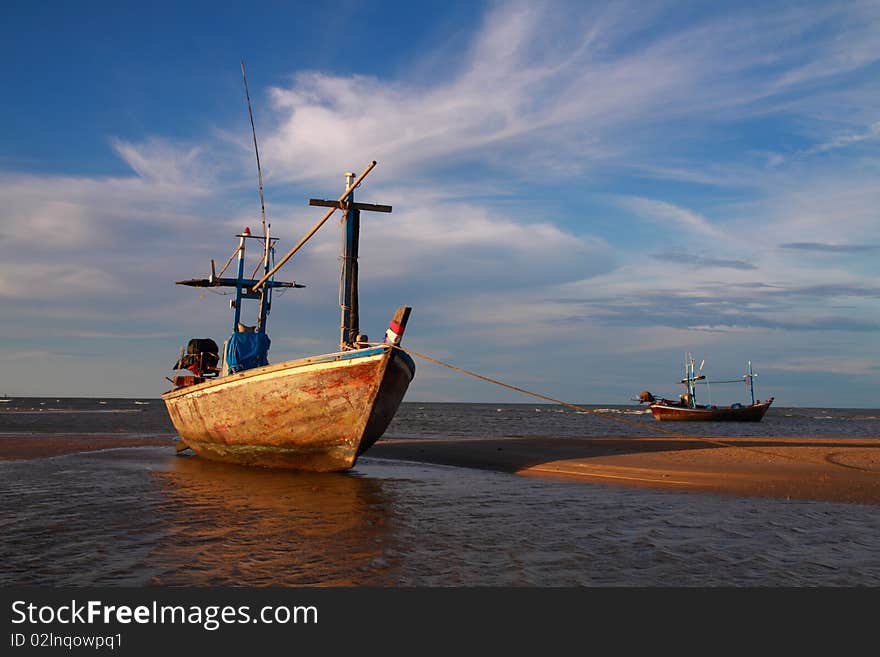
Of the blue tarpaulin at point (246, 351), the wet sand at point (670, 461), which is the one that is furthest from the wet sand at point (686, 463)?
the blue tarpaulin at point (246, 351)

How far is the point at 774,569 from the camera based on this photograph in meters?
6.91

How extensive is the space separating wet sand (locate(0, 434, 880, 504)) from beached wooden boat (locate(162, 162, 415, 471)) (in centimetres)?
457

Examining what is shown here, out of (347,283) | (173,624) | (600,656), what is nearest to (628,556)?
(600,656)

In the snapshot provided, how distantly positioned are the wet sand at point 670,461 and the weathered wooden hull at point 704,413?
138ft

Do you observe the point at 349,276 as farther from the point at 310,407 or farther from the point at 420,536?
the point at 420,536

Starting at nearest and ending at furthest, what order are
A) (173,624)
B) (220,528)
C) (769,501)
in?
(173,624) < (220,528) < (769,501)

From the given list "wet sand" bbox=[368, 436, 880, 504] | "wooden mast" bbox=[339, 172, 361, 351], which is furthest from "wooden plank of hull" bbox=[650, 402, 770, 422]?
"wooden mast" bbox=[339, 172, 361, 351]

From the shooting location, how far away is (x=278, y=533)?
8.67 meters

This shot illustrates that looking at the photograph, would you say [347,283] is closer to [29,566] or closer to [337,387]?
[337,387]

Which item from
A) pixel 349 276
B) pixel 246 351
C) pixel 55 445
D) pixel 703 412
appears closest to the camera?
pixel 349 276

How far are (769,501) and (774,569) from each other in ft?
16.8

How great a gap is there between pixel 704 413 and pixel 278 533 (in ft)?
203

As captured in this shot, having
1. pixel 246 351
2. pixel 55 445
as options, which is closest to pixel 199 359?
pixel 246 351

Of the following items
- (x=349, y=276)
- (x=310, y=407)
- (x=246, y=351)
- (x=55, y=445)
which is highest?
(x=349, y=276)
